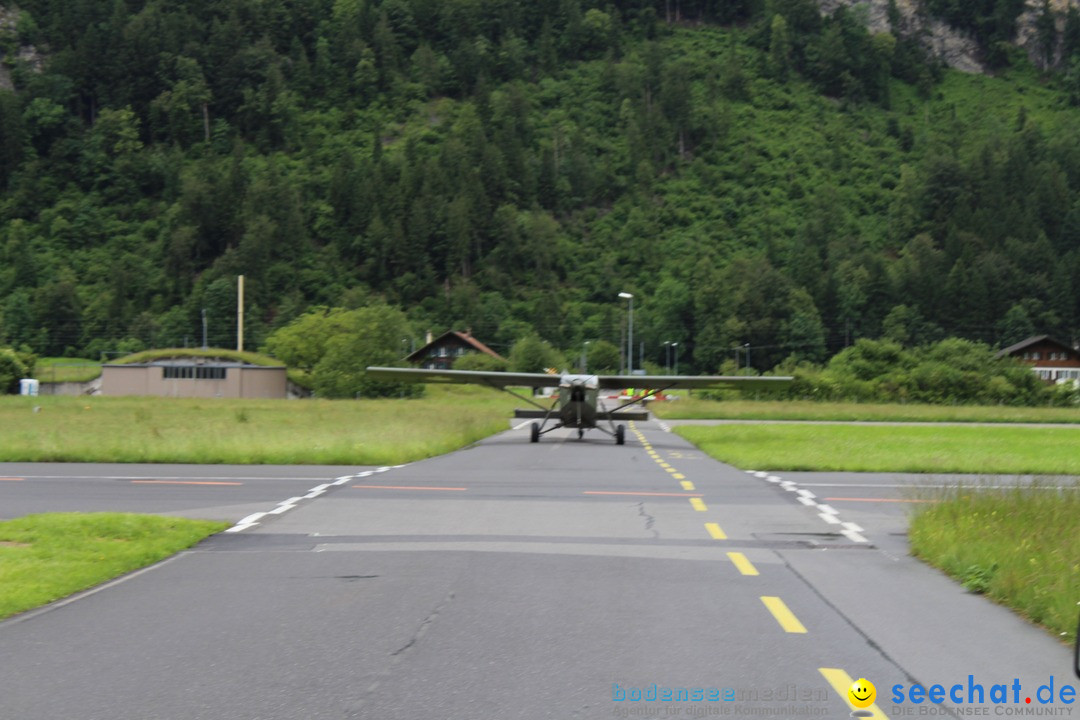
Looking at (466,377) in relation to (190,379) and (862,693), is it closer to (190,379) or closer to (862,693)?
(862,693)

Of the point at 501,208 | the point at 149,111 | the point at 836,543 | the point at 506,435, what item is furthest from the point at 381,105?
the point at 836,543

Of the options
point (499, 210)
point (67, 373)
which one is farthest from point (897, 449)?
point (499, 210)

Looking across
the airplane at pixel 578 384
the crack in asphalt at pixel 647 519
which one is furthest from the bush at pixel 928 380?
the crack in asphalt at pixel 647 519

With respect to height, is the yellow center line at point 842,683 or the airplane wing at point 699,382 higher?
the airplane wing at point 699,382

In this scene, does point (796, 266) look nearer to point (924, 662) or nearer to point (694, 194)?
point (694, 194)

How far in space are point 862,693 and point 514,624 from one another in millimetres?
2432

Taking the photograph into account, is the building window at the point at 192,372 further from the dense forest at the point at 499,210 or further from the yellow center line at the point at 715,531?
the yellow center line at the point at 715,531

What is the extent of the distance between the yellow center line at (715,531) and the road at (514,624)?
9cm

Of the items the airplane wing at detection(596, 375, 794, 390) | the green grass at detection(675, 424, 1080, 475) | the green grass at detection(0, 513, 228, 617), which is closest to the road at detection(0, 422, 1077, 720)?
the green grass at detection(0, 513, 228, 617)

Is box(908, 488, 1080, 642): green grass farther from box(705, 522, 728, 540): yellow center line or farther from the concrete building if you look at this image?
the concrete building

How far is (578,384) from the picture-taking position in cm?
3597

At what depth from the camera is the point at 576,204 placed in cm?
17188

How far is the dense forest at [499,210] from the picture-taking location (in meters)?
135

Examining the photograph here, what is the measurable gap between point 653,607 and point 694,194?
16678 centimetres
